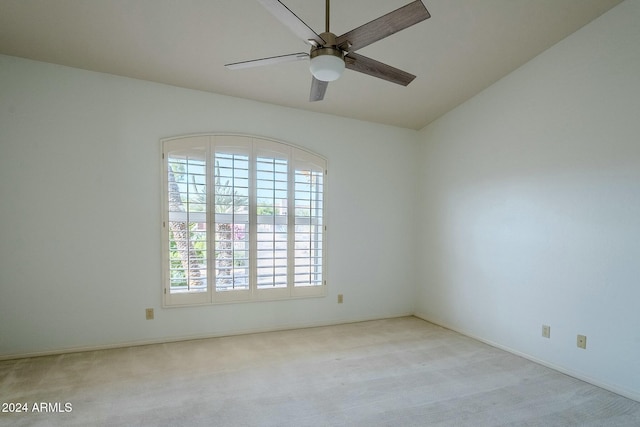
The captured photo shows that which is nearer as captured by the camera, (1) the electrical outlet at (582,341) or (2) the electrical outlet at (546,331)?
(1) the electrical outlet at (582,341)

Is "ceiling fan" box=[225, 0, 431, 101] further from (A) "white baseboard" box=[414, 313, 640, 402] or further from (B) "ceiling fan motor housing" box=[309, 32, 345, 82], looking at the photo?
(A) "white baseboard" box=[414, 313, 640, 402]

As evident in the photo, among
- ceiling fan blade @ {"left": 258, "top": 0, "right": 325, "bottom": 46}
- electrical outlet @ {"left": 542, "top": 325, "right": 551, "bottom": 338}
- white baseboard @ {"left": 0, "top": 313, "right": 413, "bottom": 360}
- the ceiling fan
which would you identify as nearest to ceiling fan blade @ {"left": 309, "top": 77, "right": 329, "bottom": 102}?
the ceiling fan

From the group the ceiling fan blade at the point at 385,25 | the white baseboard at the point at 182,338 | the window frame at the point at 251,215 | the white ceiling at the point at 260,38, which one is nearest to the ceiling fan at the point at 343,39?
the ceiling fan blade at the point at 385,25

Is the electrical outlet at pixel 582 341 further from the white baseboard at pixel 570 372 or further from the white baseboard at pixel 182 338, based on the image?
the white baseboard at pixel 182 338

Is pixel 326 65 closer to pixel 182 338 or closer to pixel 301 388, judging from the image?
pixel 301 388

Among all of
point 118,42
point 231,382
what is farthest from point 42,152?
point 231,382

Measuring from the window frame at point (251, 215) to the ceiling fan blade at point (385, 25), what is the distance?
84.6 inches

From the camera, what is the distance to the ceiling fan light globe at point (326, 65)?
1863 mm

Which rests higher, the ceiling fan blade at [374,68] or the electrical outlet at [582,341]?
the ceiling fan blade at [374,68]

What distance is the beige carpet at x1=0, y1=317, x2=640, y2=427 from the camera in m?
2.18

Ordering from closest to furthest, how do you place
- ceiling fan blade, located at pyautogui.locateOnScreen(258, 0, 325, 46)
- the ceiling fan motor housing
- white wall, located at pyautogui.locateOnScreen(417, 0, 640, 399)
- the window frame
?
1. ceiling fan blade, located at pyautogui.locateOnScreen(258, 0, 325, 46)
2. the ceiling fan motor housing
3. white wall, located at pyautogui.locateOnScreen(417, 0, 640, 399)
4. the window frame

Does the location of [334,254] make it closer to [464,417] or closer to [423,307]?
[423,307]

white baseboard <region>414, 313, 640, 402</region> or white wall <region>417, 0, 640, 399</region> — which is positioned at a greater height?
white wall <region>417, 0, 640, 399</region>

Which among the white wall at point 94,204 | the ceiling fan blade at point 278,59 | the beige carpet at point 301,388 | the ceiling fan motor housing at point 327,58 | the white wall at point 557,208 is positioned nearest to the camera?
the ceiling fan motor housing at point 327,58
